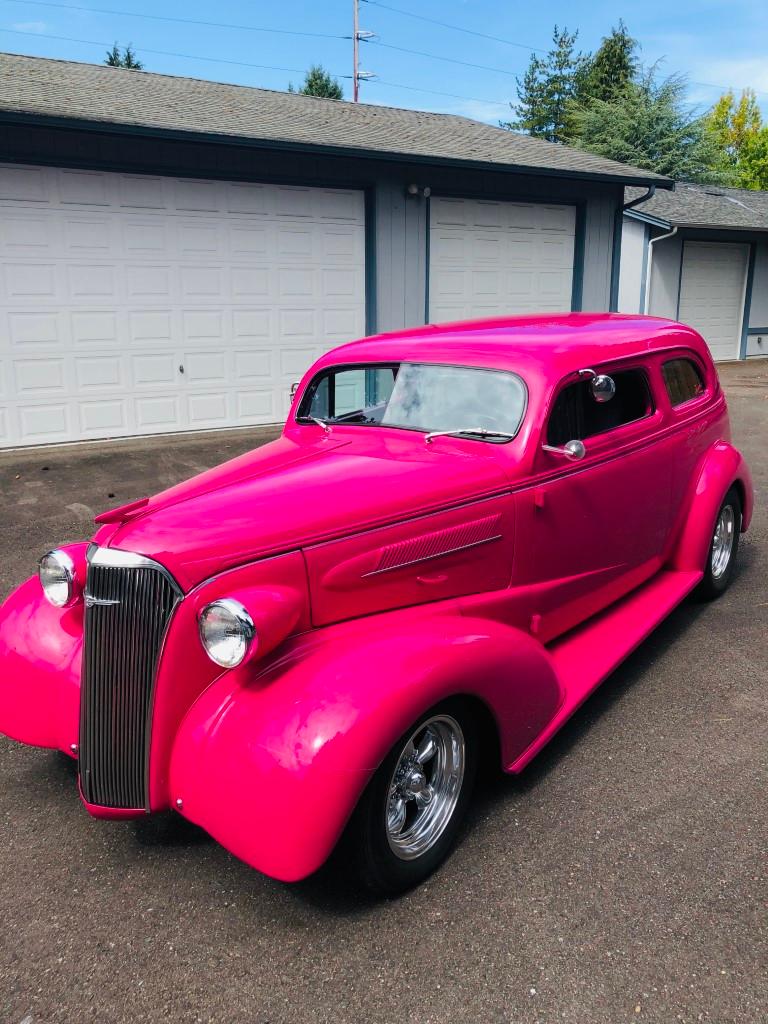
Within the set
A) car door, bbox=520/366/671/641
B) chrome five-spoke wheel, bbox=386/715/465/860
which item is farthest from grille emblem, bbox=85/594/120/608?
car door, bbox=520/366/671/641

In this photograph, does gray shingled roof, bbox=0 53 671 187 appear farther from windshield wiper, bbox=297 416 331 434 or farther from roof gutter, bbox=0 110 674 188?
windshield wiper, bbox=297 416 331 434

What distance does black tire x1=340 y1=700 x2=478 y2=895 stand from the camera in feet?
8.11

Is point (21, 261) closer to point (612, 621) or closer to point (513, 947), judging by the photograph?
point (612, 621)

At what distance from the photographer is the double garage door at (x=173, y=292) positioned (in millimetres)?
9258

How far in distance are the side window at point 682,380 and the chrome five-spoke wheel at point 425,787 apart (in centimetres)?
270

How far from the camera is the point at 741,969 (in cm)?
231

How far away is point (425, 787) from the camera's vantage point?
2799 mm

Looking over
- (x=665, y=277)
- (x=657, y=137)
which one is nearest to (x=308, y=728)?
(x=665, y=277)

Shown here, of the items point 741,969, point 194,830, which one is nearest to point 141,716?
point 194,830

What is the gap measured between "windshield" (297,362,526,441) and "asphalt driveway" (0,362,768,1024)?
1501mm

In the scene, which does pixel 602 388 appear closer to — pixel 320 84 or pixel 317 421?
pixel 317 421

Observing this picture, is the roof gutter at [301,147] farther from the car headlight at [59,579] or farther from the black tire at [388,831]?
the black tire at [388,831]

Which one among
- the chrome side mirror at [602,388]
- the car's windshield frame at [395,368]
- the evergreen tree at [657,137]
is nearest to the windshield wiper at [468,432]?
the car's windshield frame at [395,368]

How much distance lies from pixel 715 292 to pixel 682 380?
53.0 ft
